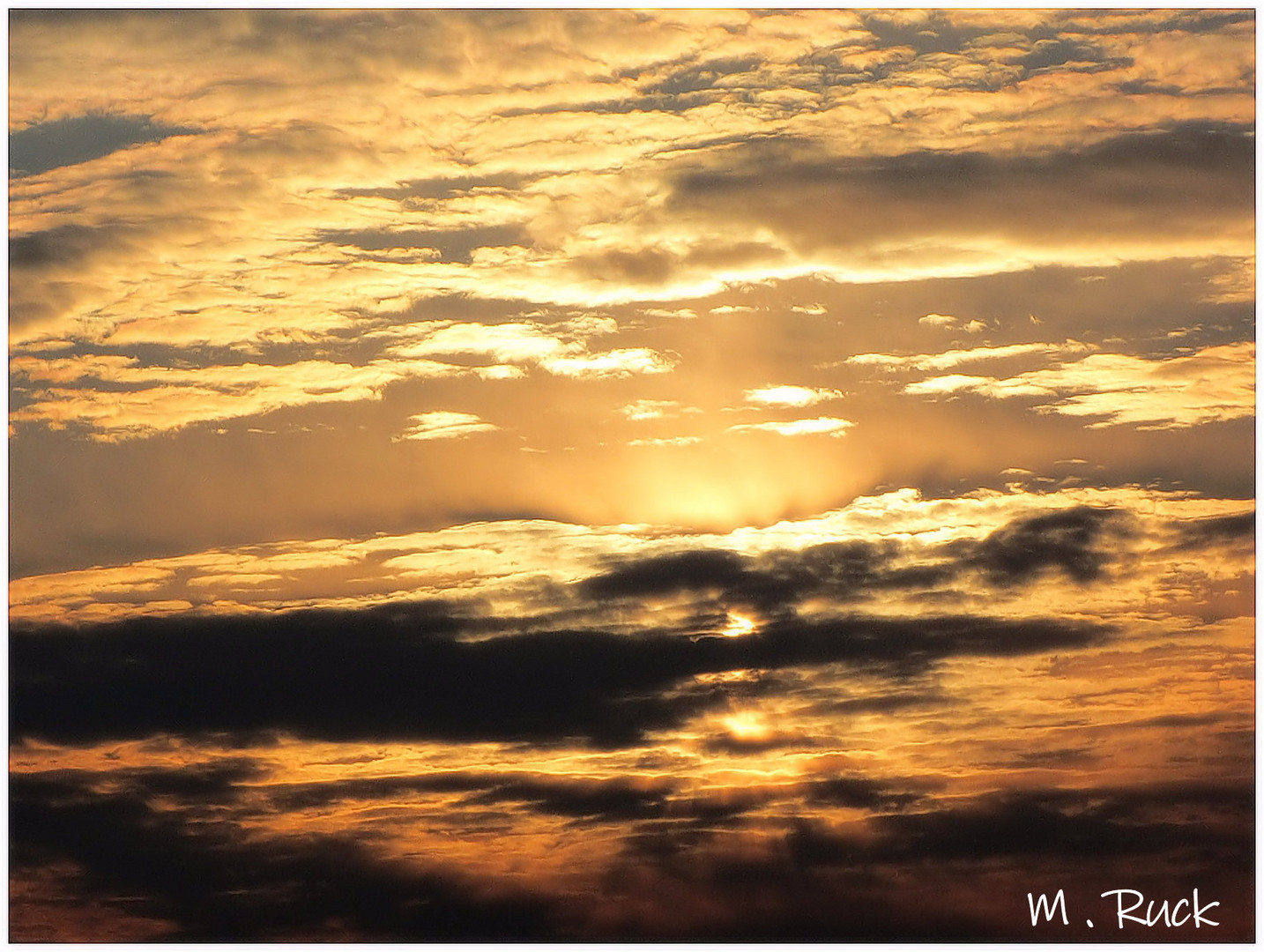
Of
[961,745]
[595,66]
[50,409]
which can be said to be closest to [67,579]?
[50,409]

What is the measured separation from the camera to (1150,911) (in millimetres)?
10617

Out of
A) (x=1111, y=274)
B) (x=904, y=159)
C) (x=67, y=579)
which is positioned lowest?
(x=67, y=579)

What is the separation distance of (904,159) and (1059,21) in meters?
1.41

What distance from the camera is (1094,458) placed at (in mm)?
10883

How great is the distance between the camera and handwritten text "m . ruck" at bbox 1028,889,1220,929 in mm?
10617

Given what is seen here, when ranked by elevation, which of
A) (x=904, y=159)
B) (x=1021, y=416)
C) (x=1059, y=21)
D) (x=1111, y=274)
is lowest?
(x=1021, y=416)

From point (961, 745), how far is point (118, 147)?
6849 mm

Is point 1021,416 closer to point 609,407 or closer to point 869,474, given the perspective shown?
point 869,474

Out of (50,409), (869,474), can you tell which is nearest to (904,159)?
(869,474)

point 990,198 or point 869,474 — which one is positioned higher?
point 990,198

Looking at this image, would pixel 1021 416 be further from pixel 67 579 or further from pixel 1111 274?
pixel 67 579

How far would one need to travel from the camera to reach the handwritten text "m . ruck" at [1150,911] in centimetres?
1062

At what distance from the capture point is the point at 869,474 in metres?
10.9

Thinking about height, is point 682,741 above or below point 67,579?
below
